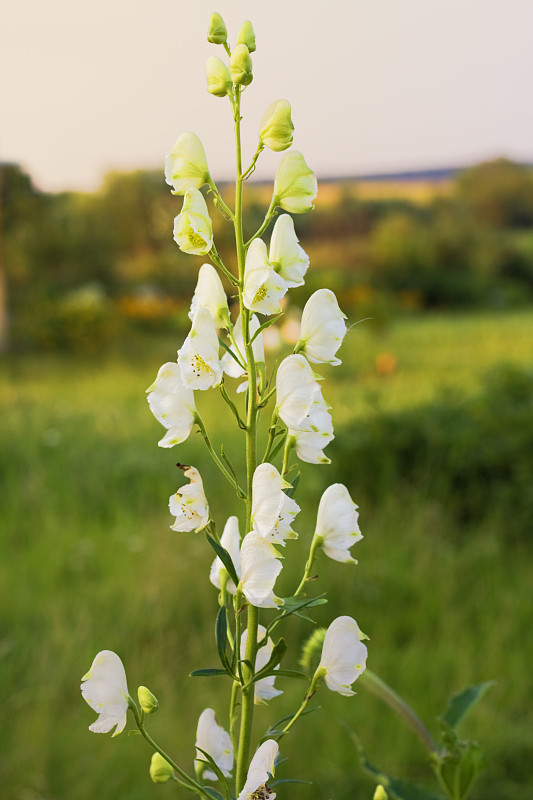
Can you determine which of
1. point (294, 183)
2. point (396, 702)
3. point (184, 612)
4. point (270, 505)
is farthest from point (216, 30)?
point (184, 612)

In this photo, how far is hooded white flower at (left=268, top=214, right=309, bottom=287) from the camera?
2.52ft

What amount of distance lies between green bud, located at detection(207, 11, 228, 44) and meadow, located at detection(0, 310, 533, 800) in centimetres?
152

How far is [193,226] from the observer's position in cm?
70

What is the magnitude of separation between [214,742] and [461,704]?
0.43 meters

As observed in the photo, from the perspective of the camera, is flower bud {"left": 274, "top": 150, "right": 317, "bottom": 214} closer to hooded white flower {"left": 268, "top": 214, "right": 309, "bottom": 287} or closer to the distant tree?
hooded white flower {"left": 268, "top": 214, "right": 309, "bottom": 287}

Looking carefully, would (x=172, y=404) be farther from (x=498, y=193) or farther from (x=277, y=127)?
(x=498, y=193)

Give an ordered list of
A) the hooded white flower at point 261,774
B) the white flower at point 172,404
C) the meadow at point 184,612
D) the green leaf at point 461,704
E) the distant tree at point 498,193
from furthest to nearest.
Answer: the distant tree at point 498,193
the meadow at point 184,612
the green leaf at point 461,704
the white flower at point 172,404
the hooded white flower at point 261,774

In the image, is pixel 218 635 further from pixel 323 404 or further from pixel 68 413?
pixel 68 413

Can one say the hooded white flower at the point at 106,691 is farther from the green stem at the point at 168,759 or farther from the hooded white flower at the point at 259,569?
the hooded white flower at the point at 259,569

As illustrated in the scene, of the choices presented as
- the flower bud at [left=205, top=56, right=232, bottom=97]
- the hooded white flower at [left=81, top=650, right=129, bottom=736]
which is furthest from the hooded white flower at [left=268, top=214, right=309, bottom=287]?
the hooded white flower at [left=81, top=650, right=129, bottom=736]

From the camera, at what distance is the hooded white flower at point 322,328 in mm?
758

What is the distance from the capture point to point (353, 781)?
6.00 ft

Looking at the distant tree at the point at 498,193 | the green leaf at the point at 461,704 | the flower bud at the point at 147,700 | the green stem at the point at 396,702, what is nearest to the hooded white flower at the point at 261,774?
the flower bud at the point at 147,700

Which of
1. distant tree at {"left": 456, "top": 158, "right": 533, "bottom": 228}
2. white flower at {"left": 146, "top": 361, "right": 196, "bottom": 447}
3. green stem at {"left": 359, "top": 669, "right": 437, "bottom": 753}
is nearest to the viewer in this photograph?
white flower at {"left": 146, "top": 361, "right": 196, "bottom": 447}
